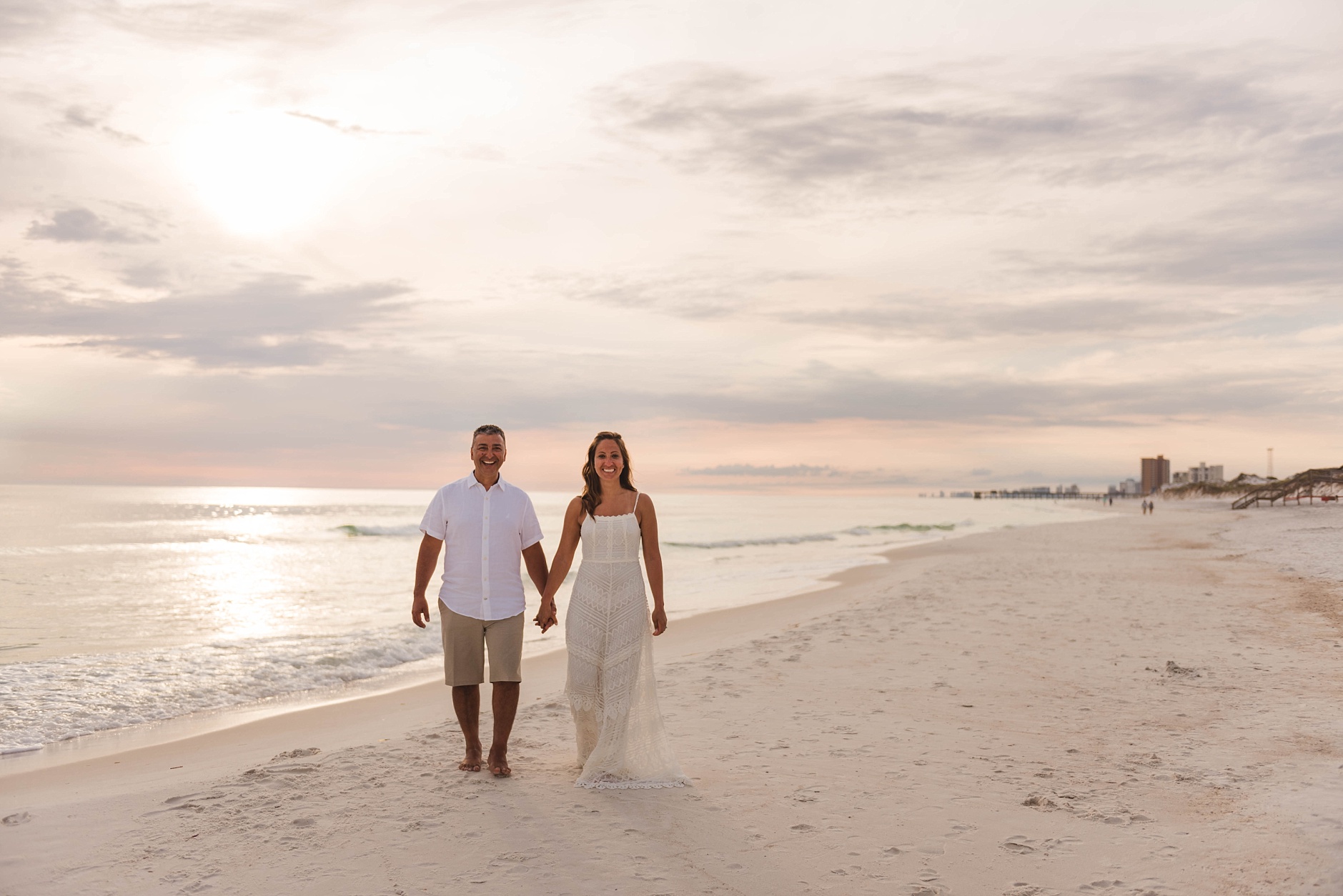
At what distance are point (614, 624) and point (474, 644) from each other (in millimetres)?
958

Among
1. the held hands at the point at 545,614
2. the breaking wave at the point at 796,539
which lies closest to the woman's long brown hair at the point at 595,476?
the held hands at the point at 545,614

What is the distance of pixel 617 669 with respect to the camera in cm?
560

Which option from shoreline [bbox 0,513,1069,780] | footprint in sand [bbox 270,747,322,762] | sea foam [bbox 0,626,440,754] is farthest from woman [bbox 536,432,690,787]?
sea foam [bbox 0,626,440,754]

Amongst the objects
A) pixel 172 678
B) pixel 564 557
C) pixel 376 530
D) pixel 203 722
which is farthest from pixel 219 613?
pixel 376 530

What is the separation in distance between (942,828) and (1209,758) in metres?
2.71

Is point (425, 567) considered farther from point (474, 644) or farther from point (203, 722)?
point (203, 722)

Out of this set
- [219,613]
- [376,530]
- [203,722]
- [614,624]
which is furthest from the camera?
[376,530]

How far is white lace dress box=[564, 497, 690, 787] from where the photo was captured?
558 cm

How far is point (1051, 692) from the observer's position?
8.52 metres

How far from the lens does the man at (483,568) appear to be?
18.7 ft

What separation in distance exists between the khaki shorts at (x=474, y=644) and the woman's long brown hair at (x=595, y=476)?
96 cm

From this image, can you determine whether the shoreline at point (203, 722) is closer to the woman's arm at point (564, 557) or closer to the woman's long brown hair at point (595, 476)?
the woman's arm at point (564, 557)

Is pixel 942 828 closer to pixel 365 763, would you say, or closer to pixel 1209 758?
pixel 1209 758

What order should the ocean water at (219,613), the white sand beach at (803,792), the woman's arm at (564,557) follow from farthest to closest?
the ocean water at (219,613) → the woman's arm at (564,557) → the white sand beach at (803,792)
